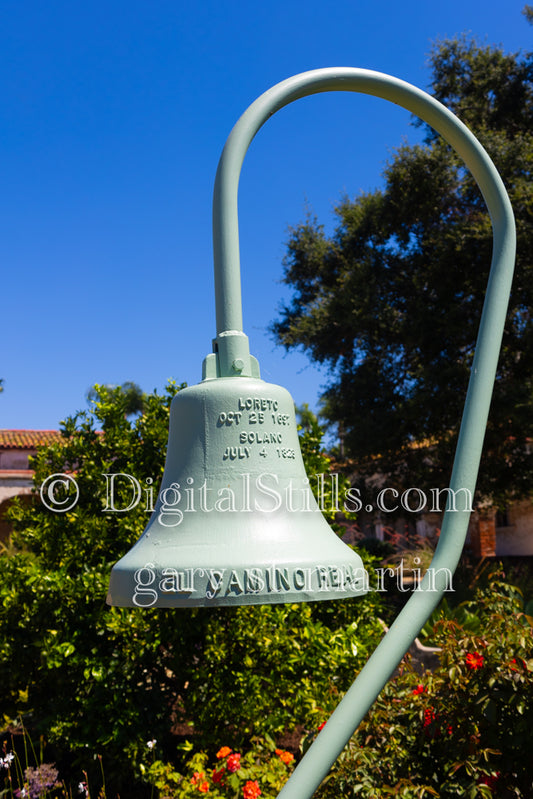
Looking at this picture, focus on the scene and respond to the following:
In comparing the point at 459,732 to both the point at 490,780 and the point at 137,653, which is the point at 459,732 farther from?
the point at 137,653

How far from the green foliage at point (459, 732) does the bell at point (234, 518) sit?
6.53ft

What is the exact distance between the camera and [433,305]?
12828mm

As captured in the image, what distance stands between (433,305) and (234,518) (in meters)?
12.1

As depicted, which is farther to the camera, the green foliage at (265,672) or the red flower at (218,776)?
the green foliage at (265,672)

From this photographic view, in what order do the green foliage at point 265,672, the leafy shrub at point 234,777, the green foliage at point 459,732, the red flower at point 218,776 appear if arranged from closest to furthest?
the green foliage at point 459,732 → the leafy shrub at point 234,777 → the red flower at point 218,776 → the green foliage at point 265,672

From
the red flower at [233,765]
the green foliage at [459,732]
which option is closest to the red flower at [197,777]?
the red flower at [233,765]

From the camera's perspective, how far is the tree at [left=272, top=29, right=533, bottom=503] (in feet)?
39.7

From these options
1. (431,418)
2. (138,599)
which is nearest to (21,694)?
(138,599)

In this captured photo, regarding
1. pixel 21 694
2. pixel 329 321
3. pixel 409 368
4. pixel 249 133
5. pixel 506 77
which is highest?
pixel 506 77

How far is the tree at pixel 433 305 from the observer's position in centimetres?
1209

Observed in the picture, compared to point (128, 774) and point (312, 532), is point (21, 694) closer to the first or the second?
point (128, 774)

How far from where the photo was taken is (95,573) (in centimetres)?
470

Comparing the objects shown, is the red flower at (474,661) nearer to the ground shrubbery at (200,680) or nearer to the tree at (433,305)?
the ground shrubbery at (200,680)

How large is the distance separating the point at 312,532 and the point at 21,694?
4.98 m
